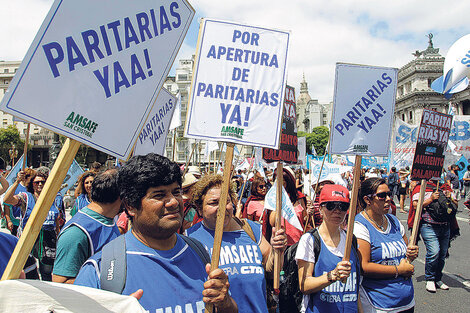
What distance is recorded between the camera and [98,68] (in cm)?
170

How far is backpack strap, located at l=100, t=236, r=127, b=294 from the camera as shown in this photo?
1.57 metres

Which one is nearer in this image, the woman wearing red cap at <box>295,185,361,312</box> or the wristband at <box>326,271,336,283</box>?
the wristband at <box>326,271,336,283</box>

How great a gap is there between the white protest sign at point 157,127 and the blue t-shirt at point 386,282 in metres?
2.17

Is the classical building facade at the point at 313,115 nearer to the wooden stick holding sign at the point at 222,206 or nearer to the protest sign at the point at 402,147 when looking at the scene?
the protest sign at the point at 402,147

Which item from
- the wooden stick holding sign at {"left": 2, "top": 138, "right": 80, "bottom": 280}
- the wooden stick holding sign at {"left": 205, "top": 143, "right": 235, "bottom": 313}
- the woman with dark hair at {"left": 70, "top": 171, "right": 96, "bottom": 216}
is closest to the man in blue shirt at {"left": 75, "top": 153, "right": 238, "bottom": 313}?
the wooden stick holding sign at {"left": 205, "top": 143, "right": 235, "bottom": 313}

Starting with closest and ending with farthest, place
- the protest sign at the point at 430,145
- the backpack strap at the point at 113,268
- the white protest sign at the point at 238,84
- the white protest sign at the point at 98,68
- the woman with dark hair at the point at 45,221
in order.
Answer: the white protest sign at the point at 98,68, the backpack strap at the point at 113,268, the white protest sign at the point at 238,84, the woman with dark hair at the point at 45,221, the protest sign at the point at 430,145

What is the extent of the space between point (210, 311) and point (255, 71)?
1.47 meters

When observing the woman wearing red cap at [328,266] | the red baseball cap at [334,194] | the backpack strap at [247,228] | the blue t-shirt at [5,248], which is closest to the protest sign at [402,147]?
the red baseball cap at [334,194]

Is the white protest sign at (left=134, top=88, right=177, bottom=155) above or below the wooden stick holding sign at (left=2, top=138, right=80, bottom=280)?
above

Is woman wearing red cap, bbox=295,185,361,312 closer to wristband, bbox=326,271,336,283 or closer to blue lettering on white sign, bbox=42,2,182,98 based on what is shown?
wristband, bbox=326,271,336,283

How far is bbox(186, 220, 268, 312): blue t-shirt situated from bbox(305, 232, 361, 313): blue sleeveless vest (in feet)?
1.71

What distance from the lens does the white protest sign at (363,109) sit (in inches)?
136

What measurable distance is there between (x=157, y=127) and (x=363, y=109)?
207cm

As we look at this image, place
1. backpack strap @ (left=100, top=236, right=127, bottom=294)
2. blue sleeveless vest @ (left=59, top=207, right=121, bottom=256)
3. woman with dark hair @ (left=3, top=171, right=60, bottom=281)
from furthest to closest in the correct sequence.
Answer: woman with dark hair @ (left=3, top=171, right=60, bottom=281)
blue sleeveless vest @ (left=59, top=207, right=121, bottom=256)
backpack strap @ (left=100, top=236, right=127, bottom=294)
